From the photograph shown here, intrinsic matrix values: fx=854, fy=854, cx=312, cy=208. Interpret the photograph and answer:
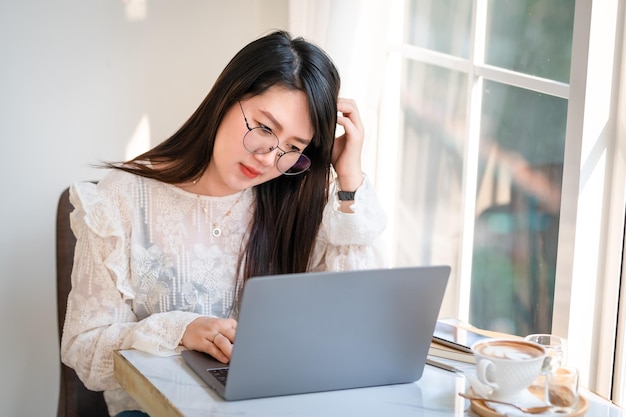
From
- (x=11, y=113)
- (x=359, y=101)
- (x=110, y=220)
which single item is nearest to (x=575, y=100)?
(x=359, y=101)

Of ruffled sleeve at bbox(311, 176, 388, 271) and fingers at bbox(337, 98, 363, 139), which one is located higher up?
fingers at bbox(337, 98, 363, 139)

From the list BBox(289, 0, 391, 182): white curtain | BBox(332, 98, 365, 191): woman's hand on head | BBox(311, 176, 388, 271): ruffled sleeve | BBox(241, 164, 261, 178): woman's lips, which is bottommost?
BBox(311, 176, 388, 271): ruffled sleeve

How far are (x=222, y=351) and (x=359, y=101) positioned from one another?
1.01 metres

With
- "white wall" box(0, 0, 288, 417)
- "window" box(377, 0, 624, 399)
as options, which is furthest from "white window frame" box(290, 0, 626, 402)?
"white wall" box(0, 0, 288, 417)

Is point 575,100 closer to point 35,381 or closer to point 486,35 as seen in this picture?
point 486,35

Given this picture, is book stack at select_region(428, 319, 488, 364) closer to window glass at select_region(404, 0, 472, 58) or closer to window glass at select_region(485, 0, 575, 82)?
window glass at select_region(485, 0, 575, 82)

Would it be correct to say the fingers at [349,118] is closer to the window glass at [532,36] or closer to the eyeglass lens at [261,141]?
the eyeglass lens at [261,141]

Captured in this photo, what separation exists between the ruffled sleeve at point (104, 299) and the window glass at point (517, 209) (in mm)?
784

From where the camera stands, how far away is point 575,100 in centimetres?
152

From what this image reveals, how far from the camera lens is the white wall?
6.91 ft

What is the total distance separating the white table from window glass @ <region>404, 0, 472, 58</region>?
102cm

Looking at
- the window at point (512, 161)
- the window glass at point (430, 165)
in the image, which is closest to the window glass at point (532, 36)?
the window at point (512, 161)

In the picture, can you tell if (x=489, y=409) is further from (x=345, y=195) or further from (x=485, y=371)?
(x=345, y=195)

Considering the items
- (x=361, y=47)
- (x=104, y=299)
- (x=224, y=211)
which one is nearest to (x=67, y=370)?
(x=104, y=299)
